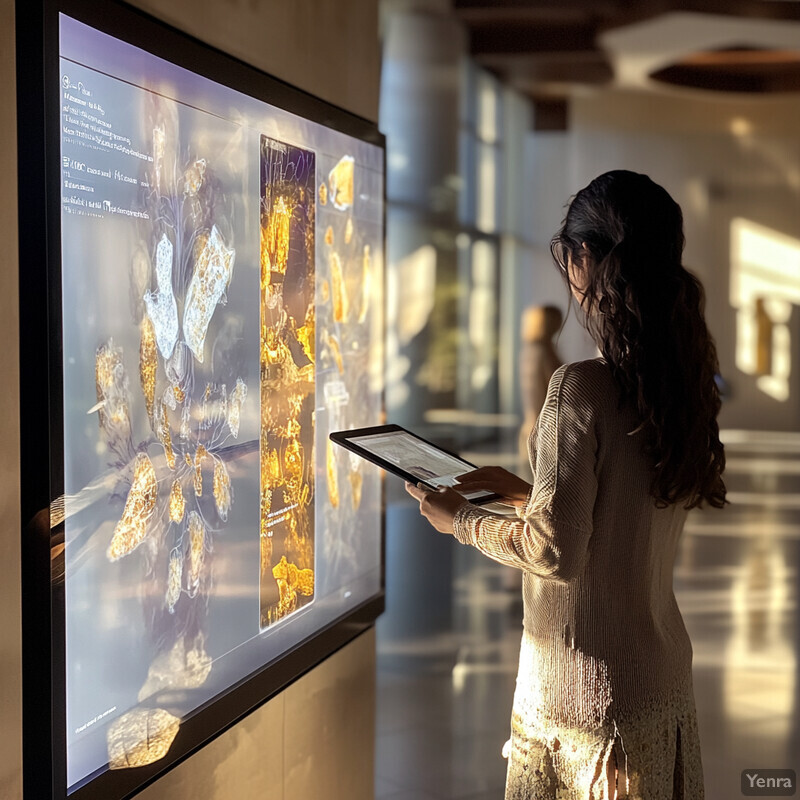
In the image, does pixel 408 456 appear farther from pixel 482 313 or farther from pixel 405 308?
pixel 482 313

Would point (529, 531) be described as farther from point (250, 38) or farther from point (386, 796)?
point (386, 796)

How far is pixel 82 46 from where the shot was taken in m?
Answer: 1.56

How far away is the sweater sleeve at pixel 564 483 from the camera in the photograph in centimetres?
188

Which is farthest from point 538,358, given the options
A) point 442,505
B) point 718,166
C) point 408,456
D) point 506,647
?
point 718,166

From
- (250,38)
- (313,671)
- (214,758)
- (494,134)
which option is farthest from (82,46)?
(494,134)

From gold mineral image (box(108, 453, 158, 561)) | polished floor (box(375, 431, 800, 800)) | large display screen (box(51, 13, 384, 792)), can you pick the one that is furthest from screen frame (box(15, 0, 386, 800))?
polished floor (box(375, 431, 800, 800))

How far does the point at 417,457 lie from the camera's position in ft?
7.43

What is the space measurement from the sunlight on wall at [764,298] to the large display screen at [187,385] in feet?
30.3

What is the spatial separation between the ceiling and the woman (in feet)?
28.9

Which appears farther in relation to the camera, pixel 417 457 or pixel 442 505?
pixel 417 457

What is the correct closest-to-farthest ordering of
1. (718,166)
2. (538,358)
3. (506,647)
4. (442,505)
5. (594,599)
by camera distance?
1. (594,599)
2. (442,505)
3. (506,647)
4. (538,358)
5. (718,166)

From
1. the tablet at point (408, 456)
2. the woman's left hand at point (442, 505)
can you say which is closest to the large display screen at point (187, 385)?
the tablet at point (408, 456)

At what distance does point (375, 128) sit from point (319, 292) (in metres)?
0.72

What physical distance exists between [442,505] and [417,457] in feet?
0.57
